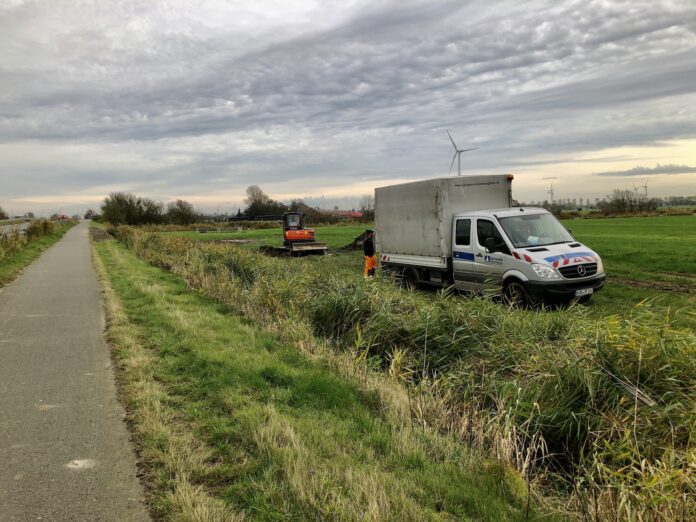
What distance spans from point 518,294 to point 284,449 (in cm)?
796

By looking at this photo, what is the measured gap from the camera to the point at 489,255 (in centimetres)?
1160

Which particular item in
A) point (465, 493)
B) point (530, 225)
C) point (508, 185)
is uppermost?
point (508, 185)

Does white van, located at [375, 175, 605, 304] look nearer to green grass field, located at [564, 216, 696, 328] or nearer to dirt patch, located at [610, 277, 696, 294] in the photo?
green grass field, located at [564, 216, 696, 328]

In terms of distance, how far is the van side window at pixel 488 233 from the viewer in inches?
446

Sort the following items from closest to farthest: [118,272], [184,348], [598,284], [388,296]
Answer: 1. [184,348]
2. [388,296]
3. [598,284]
4. [118,272]

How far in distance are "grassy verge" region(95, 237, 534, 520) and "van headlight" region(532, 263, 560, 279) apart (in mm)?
5918

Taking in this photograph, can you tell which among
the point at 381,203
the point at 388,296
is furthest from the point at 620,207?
the point at 388,296

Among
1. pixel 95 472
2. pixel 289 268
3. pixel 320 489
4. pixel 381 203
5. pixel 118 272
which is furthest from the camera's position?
pixel 118 272

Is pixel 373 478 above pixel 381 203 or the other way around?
the other way around

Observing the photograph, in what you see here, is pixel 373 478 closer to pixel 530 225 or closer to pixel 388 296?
pixel 388 296

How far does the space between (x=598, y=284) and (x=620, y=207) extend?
3309 inches

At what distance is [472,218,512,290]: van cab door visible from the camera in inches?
441

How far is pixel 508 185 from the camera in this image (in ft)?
44.9

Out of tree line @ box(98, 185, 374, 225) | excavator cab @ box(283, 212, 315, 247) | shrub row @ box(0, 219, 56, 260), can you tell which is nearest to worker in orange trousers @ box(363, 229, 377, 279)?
excavator cab @ box(283, 212, 315, 247)
